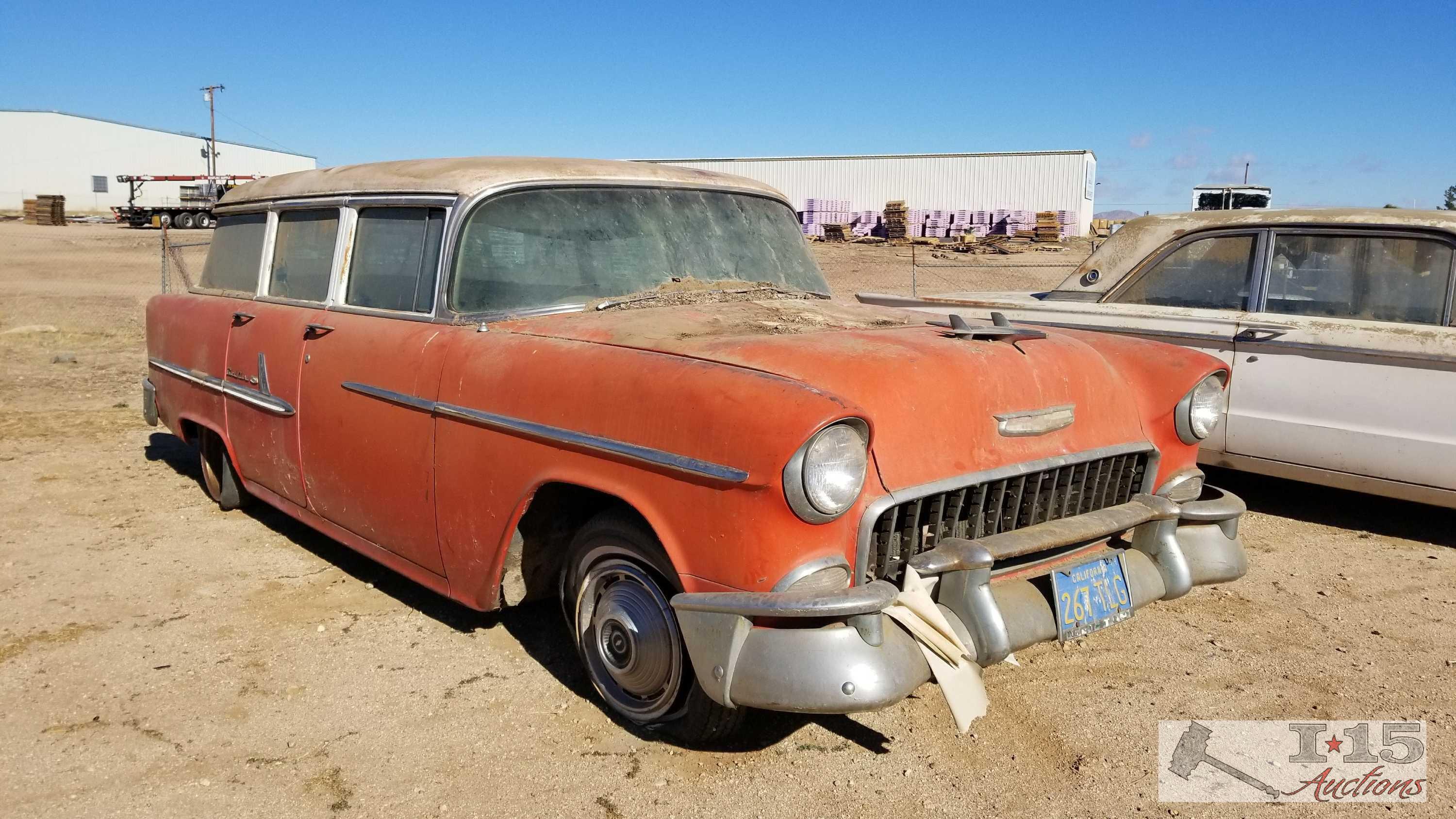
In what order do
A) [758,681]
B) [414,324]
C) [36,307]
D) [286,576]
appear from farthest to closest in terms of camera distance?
[36,307]
[286,576]
[414,324]
[758,681]

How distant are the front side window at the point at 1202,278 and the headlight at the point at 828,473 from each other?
3.88m

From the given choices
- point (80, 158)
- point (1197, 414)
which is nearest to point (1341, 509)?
point (1197, 414)

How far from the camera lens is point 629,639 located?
108 inches

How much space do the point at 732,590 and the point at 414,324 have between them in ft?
5.61

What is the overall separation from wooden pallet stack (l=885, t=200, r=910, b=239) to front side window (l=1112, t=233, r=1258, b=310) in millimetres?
25813

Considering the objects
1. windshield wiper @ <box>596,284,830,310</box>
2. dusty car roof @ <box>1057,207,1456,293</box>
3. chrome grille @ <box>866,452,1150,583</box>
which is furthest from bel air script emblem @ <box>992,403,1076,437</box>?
dusty car roof @ <box>1057,207,1456,293</box>

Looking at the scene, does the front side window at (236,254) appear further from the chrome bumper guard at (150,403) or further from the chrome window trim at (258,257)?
the chrome bumper guard at (150,403)

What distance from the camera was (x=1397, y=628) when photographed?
12.3ft

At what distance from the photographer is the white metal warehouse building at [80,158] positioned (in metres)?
54.8

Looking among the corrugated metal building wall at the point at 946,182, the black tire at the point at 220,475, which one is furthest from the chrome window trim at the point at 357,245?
the corrugated metal building wall at the point at 946,182

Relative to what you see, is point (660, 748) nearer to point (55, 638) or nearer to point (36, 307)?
point (55, 638)

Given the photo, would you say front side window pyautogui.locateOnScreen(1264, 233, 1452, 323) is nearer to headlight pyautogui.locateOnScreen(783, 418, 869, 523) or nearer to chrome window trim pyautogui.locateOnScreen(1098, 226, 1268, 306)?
chrome window trim pyautogui.locateOnScreen(1098, 226, 1268, 306)

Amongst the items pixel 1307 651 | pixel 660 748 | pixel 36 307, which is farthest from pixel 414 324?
pixel 36 307

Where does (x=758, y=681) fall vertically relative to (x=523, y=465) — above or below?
below
